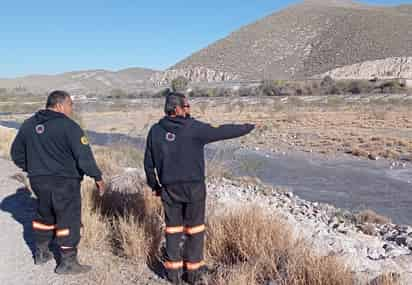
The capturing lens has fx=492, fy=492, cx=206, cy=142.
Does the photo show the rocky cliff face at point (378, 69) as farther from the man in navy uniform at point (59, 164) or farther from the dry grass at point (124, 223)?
the man in navy uniform at point (59, 164)

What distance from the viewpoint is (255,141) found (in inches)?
1095

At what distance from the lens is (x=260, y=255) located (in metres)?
5.15

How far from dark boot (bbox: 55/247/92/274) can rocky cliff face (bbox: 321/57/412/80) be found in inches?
3183

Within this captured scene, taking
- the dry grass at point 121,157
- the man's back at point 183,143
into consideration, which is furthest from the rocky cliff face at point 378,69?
the man's back at point 183,143

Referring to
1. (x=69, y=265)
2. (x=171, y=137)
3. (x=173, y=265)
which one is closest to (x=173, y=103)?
(x=171, y=137)

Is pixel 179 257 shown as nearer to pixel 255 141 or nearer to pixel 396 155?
pixel 396 155

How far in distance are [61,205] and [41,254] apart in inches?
27.3

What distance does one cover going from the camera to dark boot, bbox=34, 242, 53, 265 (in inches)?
209

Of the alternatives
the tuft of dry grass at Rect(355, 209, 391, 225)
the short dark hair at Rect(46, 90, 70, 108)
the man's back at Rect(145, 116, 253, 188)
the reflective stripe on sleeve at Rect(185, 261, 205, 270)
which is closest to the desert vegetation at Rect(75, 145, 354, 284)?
the reflective stripe on sleeve at Rect(185, 261, 205, 270)

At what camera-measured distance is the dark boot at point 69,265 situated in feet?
16.5

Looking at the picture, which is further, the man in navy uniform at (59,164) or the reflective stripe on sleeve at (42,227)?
the reflective stripe on sleeve at (42,227)

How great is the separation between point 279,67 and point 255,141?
73.9 meters

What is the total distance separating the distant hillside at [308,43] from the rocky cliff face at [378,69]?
16.2 feet

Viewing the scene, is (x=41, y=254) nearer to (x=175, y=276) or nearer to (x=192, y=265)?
(x=175, y=276)
